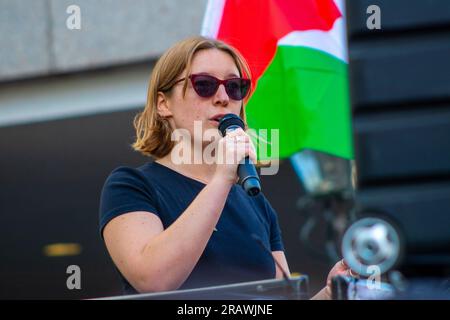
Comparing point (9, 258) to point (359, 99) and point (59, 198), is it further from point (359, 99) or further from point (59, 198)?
point (359, 99)

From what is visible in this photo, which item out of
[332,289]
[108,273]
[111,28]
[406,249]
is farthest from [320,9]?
[108,273]

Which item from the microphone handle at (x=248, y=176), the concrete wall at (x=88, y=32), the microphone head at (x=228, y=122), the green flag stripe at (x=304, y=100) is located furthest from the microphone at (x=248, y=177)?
the concrete wall at (x=88, y=32)

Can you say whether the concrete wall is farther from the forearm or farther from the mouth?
the forearm

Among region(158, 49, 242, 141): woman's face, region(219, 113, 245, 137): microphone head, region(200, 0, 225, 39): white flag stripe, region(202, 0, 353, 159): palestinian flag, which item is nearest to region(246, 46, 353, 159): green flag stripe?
region(202, 0, 353, 159): palestinian flag

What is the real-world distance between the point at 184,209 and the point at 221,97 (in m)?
0.29

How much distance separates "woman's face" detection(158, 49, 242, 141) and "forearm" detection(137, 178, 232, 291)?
11.9 inches

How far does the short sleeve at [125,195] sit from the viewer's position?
2.17m

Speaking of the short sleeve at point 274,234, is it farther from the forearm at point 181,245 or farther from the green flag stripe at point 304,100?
the green flag stripe at point 304,100

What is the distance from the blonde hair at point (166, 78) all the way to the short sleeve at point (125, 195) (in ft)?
0.66

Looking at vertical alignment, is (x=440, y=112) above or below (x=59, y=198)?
below

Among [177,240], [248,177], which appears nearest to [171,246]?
[177,240]

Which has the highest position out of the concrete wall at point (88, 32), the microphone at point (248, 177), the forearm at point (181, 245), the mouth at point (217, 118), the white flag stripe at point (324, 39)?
the concrete wall at point (88, 32)
